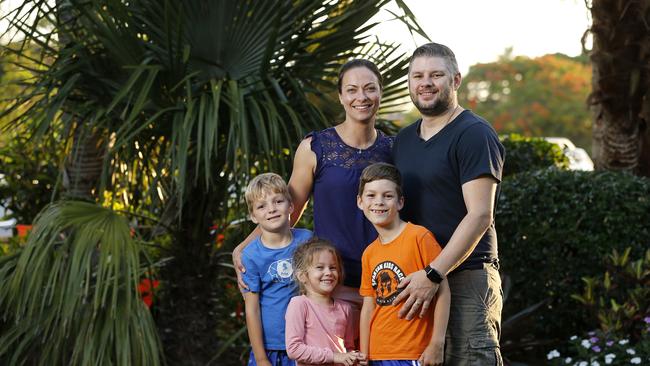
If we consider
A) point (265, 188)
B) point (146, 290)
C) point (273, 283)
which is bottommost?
point (146, 290)

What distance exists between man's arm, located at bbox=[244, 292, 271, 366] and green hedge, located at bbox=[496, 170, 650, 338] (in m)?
2.95

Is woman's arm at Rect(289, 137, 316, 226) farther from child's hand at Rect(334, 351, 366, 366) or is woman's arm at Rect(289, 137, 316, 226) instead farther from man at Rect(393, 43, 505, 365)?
child's hand at Rect(334, 351, 366, 366)

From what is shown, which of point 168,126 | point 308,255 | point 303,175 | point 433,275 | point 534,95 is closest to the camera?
point 433,275

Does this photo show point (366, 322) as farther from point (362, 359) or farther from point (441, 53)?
point (441, 53)

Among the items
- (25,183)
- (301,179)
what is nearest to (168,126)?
(301,179)

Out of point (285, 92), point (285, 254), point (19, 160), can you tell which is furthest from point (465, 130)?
point (19, 160)

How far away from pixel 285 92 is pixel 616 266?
2423 millimetres

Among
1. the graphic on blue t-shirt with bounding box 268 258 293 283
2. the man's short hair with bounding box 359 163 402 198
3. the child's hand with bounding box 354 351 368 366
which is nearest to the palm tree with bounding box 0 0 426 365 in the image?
the graphic on blue t-shirt with bounding box 268 258 293 283

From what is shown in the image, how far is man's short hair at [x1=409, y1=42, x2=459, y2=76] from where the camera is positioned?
10.7ft

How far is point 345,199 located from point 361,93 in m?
0.42

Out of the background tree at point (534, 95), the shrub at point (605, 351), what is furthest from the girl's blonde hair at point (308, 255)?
the background tree at point (534, 95)

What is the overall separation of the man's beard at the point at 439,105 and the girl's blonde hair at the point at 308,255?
0.63 meters

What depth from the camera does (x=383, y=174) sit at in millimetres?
3250

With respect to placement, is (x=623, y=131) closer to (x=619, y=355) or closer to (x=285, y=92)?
(x=619, y=355)
